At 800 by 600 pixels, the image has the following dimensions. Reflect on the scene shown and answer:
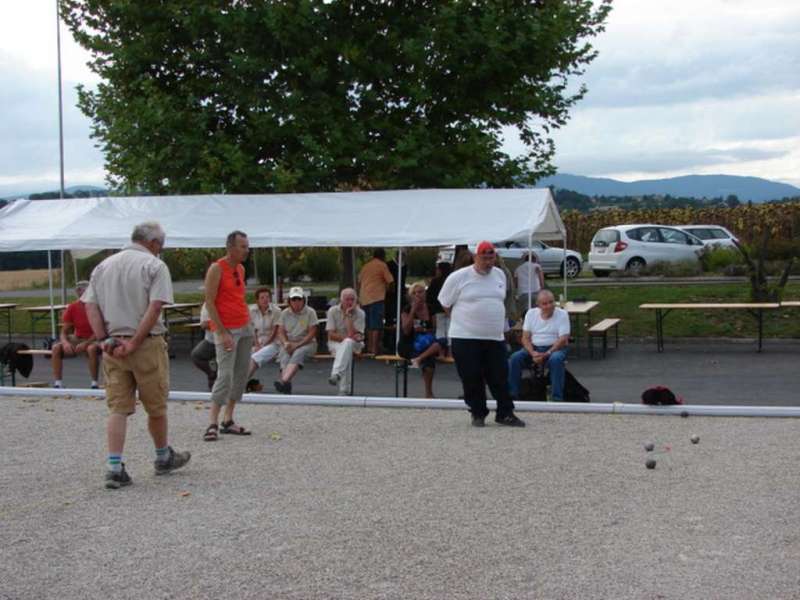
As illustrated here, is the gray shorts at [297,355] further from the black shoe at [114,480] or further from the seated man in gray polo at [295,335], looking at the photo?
the black shoe at [114,480]

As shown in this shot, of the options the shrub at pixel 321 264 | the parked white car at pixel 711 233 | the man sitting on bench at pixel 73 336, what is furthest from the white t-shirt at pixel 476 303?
the shrub at pixel 321 264

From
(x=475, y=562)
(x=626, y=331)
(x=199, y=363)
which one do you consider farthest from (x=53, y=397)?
(x=626, y=331)

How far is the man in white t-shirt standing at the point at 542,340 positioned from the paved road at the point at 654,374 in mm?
984

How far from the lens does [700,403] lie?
498 inches

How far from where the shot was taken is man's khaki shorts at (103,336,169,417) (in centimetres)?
810

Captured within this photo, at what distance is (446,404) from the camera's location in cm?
1208

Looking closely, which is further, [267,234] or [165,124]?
[165,124]

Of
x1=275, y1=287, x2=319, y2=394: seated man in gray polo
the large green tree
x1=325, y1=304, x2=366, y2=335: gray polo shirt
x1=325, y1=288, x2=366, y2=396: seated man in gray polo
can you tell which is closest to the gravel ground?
x1=275, y1=287, x2=319, y2=394: seated man in gray polo

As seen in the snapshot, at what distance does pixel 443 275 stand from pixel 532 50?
5485mm

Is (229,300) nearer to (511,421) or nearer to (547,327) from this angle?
(511,421)

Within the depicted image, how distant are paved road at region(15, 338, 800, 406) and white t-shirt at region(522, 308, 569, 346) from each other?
99 centimetres

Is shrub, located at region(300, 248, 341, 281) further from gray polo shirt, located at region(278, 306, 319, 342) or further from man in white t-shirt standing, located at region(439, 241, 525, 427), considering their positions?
man in white t-shirt standing, located at region(439, 241, 525, 427)

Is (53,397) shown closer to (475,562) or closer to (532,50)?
(475,562)

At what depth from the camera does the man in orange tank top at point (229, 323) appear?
995 centimetres
